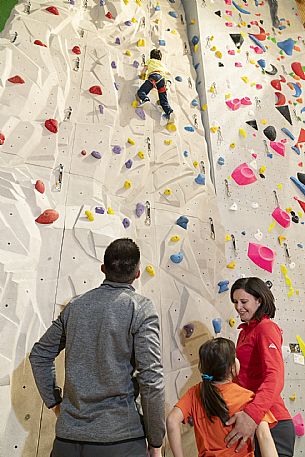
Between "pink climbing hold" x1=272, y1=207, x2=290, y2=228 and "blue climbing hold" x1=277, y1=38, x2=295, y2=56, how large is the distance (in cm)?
210

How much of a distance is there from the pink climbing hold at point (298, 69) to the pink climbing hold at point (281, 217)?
5.96ft

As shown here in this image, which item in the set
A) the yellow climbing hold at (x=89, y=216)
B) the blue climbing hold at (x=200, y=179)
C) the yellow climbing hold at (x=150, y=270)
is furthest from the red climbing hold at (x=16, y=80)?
the yellow climbing hold at (x=150, y=270)

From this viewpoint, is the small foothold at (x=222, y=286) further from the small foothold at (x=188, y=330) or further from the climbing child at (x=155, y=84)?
the climbing child at (x=155, y=84)

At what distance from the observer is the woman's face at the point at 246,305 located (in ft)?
6.42

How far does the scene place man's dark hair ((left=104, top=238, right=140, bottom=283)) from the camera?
4.96 feet

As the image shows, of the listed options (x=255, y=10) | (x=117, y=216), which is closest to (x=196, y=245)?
(x=117, y=216)

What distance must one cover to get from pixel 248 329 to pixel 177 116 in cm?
208

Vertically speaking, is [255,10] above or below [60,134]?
above

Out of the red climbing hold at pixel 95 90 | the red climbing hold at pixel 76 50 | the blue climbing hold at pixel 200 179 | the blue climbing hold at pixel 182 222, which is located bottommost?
the blue climbing hold at pixel 182 222

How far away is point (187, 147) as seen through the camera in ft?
11.2

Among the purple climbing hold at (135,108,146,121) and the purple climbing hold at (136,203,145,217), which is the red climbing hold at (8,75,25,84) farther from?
the purple climbing hold at (136,203,145,217)

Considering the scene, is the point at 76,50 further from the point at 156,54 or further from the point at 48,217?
the point at 48,217

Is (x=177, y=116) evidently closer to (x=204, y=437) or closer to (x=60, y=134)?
(x=60, y=134)

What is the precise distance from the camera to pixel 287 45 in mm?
4711
